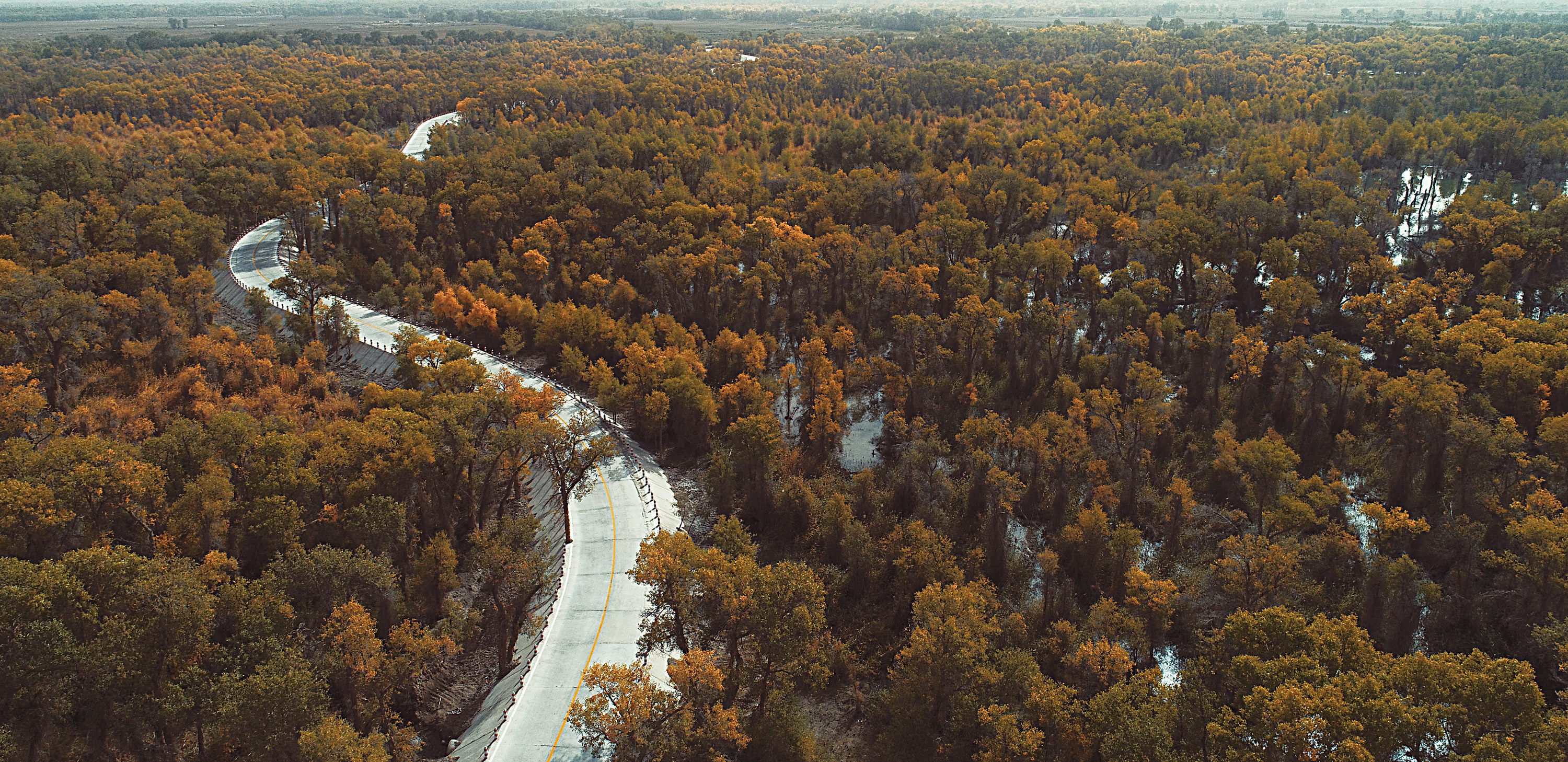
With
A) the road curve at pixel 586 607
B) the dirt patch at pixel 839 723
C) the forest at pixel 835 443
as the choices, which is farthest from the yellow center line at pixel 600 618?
the dirt patch at pixel 839 723

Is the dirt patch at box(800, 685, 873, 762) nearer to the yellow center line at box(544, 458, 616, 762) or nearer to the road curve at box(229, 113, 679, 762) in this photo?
the road curve at box(229, 113, 679, 762)

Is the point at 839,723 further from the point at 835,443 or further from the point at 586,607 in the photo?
the point at 835,443

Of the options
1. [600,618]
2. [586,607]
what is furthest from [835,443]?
[600,618]

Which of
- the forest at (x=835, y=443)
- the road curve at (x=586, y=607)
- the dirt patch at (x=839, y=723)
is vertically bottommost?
the dirt patch at (x=839, y=723)

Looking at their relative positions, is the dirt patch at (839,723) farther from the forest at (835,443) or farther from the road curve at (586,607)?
the road curve at (586,607)

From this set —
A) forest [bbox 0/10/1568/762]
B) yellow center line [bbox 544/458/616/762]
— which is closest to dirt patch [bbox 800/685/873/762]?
forest [bbox 0/10/1568/762]

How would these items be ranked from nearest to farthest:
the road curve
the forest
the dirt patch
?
the forest < the road curve < the dirt patch
